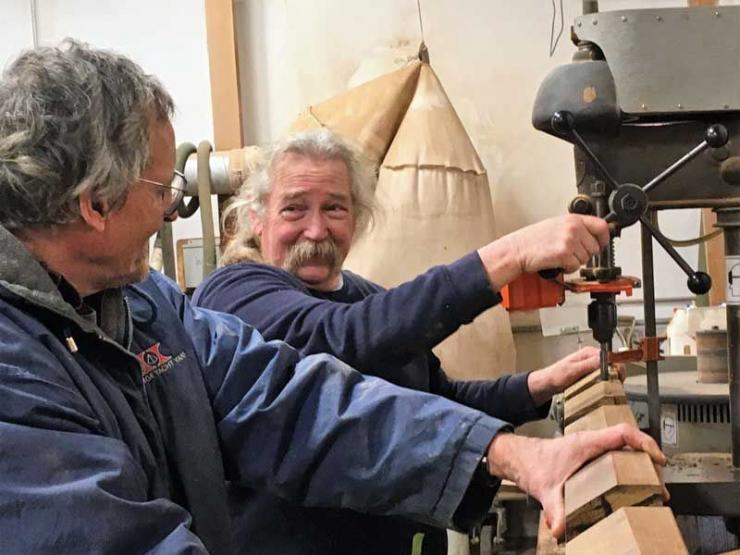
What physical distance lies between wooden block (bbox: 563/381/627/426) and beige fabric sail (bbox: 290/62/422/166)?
1220mm

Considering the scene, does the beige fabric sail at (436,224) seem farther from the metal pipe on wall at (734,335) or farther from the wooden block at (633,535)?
the wooden block at (633,535)

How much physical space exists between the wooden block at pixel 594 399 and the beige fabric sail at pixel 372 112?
1220 millimetres

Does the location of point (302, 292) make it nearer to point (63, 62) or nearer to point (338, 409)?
point (338, 409)

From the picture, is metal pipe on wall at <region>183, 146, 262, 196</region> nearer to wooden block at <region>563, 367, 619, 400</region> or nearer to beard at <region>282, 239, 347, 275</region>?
beard at <region>282, 239, 347, 275</region>

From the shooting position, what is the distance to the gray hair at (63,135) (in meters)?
0.74

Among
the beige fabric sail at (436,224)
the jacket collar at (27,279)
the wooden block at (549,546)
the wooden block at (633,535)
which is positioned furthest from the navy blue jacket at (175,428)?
the beige fabric sail at (436,224)

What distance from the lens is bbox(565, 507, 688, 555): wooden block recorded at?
567mm

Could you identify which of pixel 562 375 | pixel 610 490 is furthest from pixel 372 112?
pixel 610 490

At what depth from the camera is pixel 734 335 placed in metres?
1.07

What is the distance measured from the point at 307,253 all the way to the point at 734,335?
0.67m

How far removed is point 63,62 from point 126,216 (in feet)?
0.51

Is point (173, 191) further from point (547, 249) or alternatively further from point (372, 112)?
point (372, 112)

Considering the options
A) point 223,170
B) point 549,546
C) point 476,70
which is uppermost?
point 476,70

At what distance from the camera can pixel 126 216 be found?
0.81 metres
